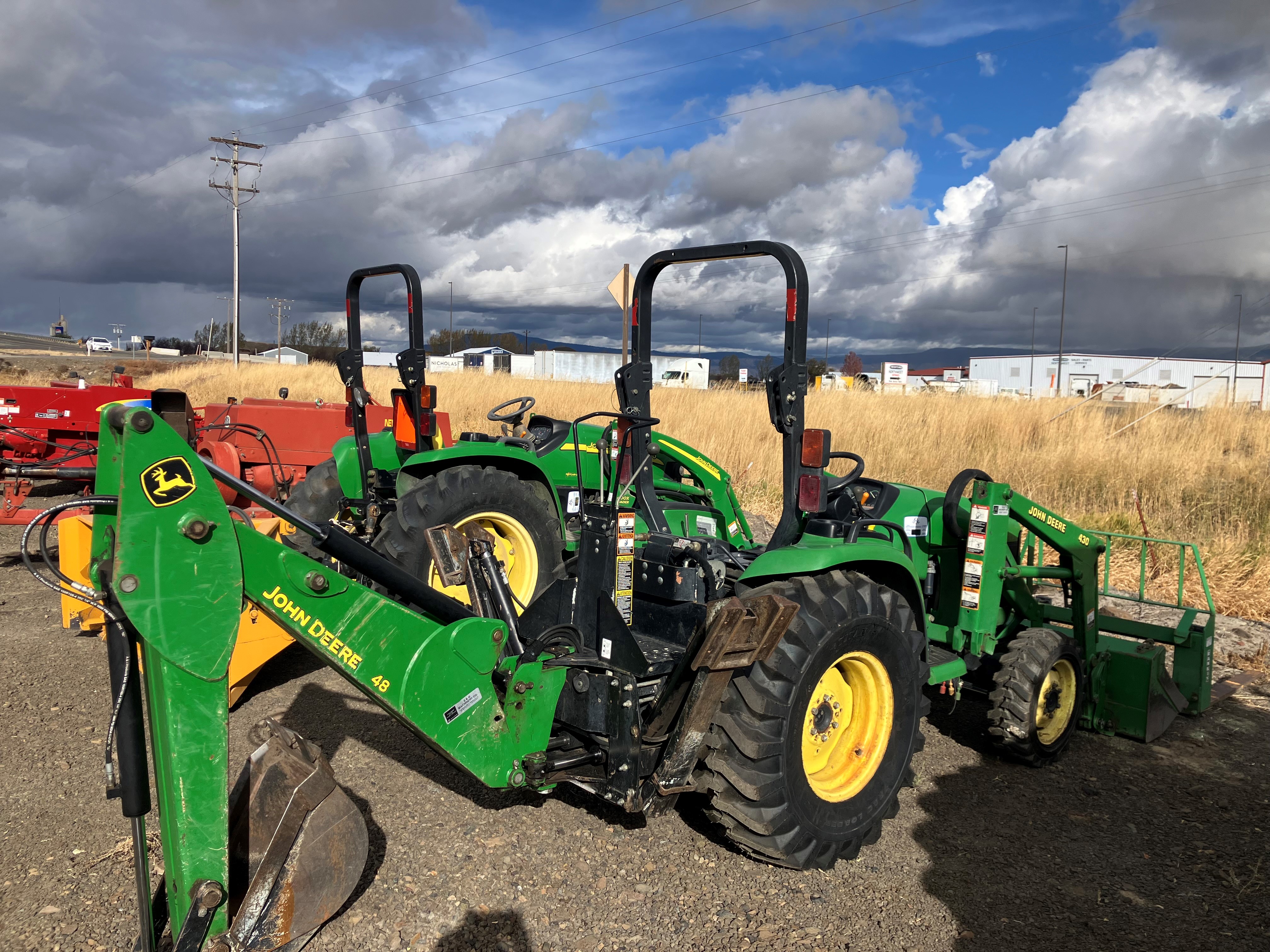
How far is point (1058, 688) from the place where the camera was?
4.31m

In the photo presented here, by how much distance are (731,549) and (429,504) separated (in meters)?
1.72

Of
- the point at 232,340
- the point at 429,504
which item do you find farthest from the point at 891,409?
the point at 232,340

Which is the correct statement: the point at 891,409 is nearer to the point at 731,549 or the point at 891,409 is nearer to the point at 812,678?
the point at 731,549

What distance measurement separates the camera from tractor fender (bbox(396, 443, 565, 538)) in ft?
16.0

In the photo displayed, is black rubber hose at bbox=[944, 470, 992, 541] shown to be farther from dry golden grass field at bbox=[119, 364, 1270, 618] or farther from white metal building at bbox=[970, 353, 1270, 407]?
white metal building at bbox=[970, 353, 1270, 407]

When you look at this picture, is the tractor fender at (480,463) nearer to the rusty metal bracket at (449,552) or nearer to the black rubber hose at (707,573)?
the rusty metal bracket at (449,552)

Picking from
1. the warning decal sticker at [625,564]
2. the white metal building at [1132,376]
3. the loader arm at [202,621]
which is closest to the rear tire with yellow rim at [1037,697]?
the warning decal sticker at [625,564]

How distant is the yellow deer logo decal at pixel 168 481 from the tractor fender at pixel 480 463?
2.65 m

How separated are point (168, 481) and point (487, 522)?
9.78 ft

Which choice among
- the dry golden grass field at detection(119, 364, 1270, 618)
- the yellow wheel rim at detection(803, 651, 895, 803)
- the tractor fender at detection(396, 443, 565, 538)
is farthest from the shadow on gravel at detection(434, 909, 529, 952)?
the dry golden grass field at detection(119, 364, 1270, 618)

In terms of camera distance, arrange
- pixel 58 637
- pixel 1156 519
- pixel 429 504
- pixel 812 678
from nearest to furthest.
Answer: pixel 812 678 → pixel 429 504 → pixel 58 637 → pixel 1156 519

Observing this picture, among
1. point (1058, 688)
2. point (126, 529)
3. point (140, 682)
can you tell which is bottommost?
point (1058, 688)

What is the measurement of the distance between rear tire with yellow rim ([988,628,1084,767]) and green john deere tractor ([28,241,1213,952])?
0.02 m

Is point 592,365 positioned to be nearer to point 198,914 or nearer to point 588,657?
point 588,657
